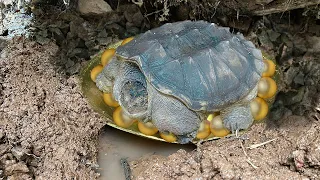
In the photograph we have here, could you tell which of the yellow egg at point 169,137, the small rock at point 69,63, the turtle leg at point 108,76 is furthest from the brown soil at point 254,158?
the small rock at point 69,63

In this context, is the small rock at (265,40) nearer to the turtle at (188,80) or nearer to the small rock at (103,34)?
the turtle at (188,80)

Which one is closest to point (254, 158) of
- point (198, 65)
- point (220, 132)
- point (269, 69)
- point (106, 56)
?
point (220, 132)

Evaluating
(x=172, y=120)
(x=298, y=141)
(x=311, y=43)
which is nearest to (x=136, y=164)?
(x=172, y=120)

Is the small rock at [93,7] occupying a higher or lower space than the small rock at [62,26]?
higher

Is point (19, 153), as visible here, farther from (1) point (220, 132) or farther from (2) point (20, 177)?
(1) point (220, 132)

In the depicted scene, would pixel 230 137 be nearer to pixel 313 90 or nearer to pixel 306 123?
pixel 306 123

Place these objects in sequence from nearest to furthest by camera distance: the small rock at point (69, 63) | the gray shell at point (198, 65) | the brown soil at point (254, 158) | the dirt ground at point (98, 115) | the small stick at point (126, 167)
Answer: the brown soil at point (254, 158) → the dirt ground at point (98, 115) → the gray shell at point (198, 65) → the small stick at point (126, 167) → the small rock at point (69, 63)
